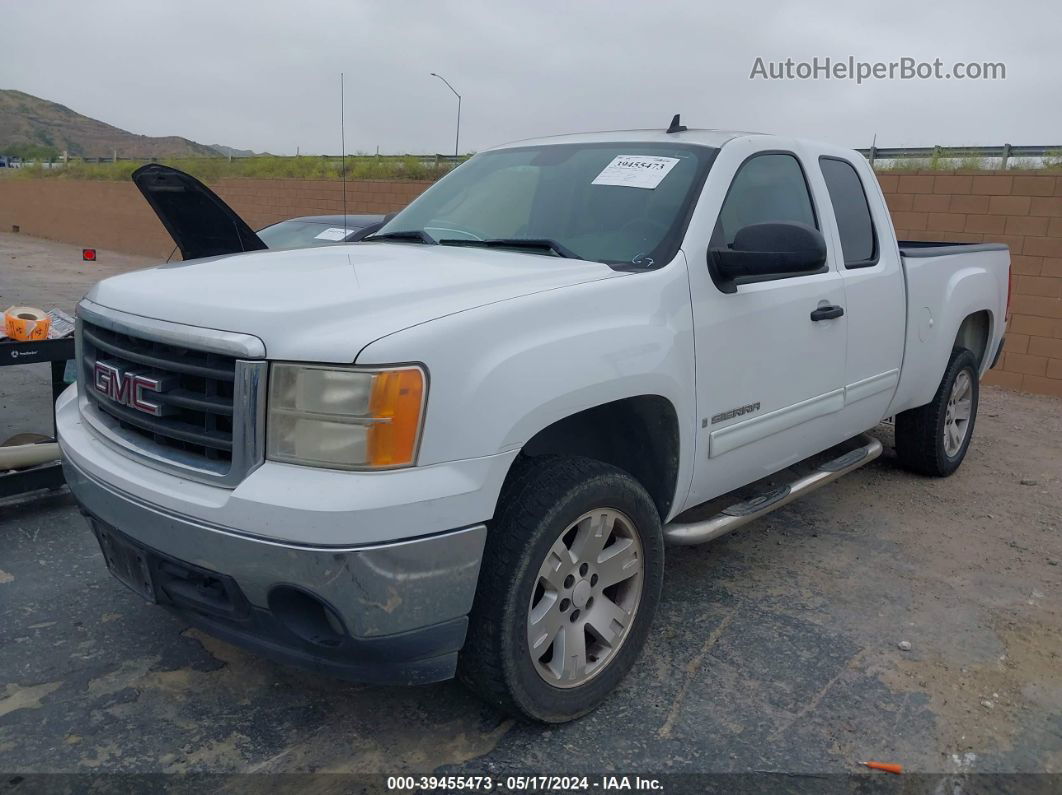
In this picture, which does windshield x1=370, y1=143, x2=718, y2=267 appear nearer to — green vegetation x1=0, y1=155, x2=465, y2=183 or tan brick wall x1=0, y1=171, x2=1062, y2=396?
tan brick wall x1=0, y1=171, x2=1062, y2=396

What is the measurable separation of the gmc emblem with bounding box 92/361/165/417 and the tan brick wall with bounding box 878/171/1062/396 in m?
8.08

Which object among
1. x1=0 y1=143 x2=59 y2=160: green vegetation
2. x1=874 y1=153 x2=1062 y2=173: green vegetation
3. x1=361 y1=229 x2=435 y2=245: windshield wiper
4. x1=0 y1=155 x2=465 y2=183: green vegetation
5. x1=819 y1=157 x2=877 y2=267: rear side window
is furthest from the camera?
x1=0 y1=143 x2=59 y2=160: green vegetation

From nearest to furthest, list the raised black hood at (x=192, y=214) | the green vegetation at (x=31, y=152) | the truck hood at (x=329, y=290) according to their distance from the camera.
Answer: the truck hood at (x=329, y=290)
the raised black hood at (x=192, y=214)
the green vegetation at (x=31, y=152)

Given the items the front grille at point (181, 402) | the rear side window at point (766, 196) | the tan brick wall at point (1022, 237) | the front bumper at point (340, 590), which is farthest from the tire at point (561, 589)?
the tan brick wall at point (1022, 237)

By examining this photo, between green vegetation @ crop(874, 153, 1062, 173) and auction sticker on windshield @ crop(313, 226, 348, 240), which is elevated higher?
green vegetation @ crop(874, 153, 1062, 173)

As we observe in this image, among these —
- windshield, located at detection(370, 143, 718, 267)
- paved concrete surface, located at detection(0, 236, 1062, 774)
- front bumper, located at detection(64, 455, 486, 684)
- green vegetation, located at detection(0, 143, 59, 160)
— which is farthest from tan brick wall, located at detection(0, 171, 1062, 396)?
green vegetation, located at detection(0, 143, 59, 160)

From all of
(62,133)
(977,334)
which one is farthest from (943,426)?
(62,133)

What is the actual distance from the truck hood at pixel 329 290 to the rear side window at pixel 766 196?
→ 0.81 m

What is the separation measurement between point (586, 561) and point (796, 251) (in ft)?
4.32

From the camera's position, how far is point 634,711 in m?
2.99

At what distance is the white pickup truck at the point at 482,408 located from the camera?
2.30 metres

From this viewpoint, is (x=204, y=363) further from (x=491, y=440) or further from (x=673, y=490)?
(x=673, y=490)

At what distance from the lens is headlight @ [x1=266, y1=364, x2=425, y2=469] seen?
2.28m

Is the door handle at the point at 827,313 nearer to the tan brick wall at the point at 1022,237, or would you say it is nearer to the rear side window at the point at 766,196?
the rear side window at the point at 766,196
